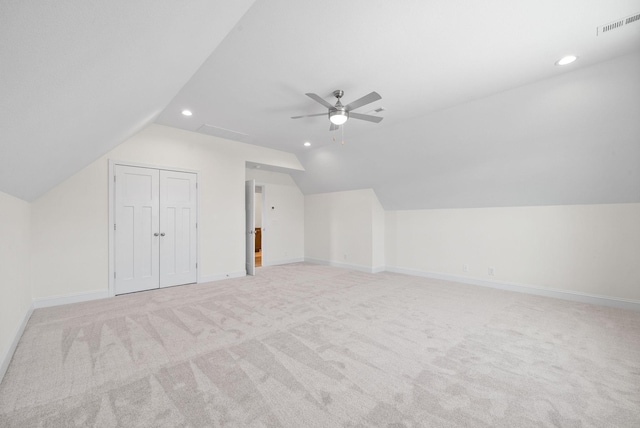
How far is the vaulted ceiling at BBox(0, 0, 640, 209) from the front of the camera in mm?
1023

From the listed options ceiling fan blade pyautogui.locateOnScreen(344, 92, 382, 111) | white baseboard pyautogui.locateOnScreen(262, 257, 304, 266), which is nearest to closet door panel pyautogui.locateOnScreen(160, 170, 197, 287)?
white baseboard pyautogui.locateOnScreen(262, 257, 304, 266)

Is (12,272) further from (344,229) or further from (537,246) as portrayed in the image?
(537,246)

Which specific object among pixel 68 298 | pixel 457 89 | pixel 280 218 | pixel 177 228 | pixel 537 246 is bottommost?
pixel 68 298

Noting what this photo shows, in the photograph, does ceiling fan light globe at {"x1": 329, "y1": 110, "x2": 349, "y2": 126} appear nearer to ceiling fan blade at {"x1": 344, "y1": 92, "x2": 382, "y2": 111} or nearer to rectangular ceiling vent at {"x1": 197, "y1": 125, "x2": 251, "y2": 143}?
ceiling fan blade at {"x1": 344, "y1": 92, "x2": 382, "y2": 111}

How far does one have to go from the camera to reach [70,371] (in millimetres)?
2141

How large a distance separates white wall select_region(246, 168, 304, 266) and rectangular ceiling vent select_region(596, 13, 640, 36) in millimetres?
6204

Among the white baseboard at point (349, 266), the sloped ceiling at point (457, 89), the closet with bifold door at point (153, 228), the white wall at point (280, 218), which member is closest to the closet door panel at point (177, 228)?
the closet with bifold door at point (153, 228)

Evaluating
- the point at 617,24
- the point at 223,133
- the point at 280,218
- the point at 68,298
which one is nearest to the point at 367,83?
the point at 617,24

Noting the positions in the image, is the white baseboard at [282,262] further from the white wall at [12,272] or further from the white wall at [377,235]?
the white wall at [12,272]

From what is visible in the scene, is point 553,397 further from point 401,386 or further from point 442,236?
point 442,236

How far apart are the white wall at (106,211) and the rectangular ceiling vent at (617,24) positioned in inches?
209

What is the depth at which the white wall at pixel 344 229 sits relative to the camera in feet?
20.5

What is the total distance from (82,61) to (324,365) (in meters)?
2.44

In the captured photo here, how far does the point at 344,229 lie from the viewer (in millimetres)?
6820
